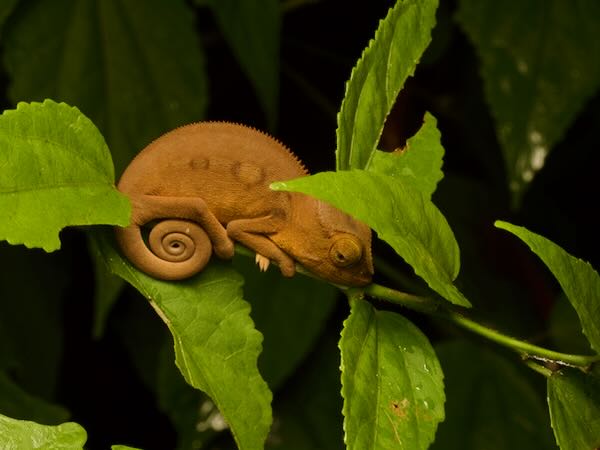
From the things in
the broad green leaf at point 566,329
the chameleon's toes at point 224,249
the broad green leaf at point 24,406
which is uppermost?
the chameleon's toes at point 224,249

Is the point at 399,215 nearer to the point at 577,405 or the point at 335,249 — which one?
the point at 335,249

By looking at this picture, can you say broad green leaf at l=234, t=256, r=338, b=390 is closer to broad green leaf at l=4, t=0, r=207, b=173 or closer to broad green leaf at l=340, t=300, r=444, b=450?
broad green leaf at l=4, t=0, r=207, b=173

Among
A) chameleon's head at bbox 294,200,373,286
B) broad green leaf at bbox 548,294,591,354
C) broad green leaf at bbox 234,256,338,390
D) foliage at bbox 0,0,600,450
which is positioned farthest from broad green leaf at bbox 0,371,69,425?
broad green leaf at bbox 548,294,591,354

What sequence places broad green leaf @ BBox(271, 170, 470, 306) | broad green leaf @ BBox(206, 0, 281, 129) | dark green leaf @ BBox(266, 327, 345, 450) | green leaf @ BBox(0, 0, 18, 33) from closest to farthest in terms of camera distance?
broad green leaf @ BBox(271, 170, 470, 306) → green leaf @ BBox(0, 0, 18, 33) → broad green leaf @ BBox(206, 0, 281, 129) → dark green leaf @ BBox(266, 327, 345, 450)

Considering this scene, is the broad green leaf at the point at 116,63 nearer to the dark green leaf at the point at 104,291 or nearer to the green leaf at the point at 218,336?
the dark green leaf at the point at 104,291

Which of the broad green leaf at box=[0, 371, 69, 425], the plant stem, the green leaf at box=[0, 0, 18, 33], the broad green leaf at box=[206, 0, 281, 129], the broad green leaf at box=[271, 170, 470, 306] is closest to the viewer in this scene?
the broad green leaf at box=[271, 170, 470, 306]

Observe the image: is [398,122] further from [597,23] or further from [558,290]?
[558,290]

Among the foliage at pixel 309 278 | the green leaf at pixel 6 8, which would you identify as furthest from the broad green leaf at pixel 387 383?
the green leaf at pixel 6 8
